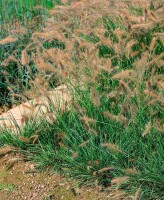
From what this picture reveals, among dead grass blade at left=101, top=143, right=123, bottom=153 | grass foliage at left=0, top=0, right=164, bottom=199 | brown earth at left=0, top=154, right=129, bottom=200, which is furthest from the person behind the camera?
brown earth at left=0, top=154, right=129, bottom=200

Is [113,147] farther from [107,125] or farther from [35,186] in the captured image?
[35,186]

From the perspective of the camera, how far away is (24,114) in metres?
4.64

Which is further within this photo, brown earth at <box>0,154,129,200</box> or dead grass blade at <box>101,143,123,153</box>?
brown earth at <box>0,154,129,200</box>

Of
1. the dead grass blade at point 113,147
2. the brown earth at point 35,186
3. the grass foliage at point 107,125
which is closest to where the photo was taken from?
the dead grass blade at point 113,147

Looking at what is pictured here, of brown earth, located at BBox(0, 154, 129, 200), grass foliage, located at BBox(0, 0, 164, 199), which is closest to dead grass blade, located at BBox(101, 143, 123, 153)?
grass foliage, located at BBox(0, 0, 164, 199)

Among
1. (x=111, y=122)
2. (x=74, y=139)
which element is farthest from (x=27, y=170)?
(x=111, y=122)

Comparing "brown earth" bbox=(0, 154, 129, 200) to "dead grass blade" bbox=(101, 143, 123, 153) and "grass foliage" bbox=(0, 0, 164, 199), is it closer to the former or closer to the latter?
"grass foliage" bbox=(0, 0, 164, 199)

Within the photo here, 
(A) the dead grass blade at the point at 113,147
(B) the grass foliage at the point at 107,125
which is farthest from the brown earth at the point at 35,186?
(A) the dead grass blade at the point at 113,147

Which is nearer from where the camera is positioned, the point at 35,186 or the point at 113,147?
the point at 113,147

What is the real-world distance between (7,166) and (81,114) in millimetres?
Result: 783

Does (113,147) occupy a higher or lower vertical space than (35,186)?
higher

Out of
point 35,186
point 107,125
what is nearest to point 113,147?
point 107,125

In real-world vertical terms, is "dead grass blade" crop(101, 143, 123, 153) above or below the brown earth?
above

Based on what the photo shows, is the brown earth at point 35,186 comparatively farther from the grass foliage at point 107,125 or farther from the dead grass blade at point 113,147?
the dead grass blade at point 113,147
